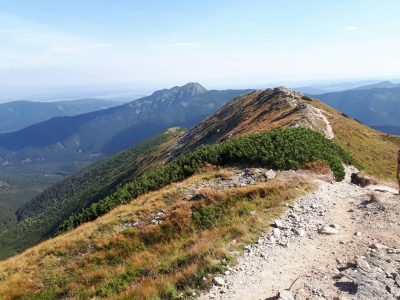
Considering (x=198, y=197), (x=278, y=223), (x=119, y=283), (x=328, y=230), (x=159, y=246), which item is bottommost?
(x=159, y=246)

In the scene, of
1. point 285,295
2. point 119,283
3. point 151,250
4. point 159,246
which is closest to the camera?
point 285,295

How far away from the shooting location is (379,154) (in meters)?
42.1

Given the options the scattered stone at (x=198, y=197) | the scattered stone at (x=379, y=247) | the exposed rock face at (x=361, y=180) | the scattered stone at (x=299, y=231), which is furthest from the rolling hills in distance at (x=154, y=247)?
the exposed rock face at (x=361, y=180)

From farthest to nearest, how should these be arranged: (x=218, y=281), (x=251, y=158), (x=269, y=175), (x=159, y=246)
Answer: (x=251, y=158) → (x=269, y=175) → (x=159, y=246) → (x=218, y=281)

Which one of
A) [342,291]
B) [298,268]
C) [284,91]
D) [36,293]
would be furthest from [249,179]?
[284,91]

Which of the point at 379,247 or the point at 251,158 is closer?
the point at 379,247

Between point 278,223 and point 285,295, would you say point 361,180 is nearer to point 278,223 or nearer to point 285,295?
point 278,223

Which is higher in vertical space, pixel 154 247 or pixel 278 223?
pixel 278 223

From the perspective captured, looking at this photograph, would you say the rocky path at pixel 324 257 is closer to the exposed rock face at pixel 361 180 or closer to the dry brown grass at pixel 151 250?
the dry brown grass at pixel 151 250

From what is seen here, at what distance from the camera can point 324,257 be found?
9.45 meters

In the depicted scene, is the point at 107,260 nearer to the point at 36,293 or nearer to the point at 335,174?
the point at 36,293

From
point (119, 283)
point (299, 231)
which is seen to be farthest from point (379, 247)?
point (119, 283)

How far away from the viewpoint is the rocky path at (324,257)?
25.2ft

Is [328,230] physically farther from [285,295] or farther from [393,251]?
[285,295]
